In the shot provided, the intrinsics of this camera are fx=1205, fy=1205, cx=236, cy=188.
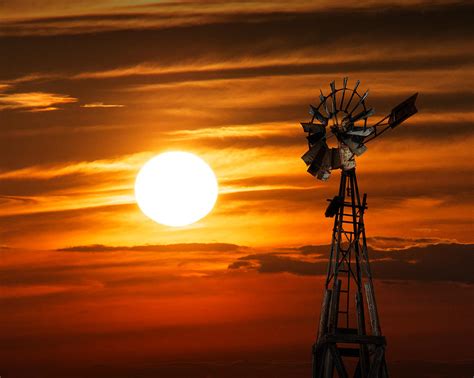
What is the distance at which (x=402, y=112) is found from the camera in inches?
2314

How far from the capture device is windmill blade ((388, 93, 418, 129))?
5845 cm

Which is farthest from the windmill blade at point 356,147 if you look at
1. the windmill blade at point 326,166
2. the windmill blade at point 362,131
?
the windmill blade at point 326,166

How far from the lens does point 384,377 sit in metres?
59.2

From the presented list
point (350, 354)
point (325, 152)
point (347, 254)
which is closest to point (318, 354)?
point (350, 354)

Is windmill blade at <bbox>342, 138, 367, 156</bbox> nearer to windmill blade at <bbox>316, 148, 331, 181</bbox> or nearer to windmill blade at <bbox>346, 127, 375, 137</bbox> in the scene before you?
windmill blade at <bbox>346, 127, 375, 137</bbox>

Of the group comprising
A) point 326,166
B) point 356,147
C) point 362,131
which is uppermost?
point 362,131

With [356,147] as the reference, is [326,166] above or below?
below

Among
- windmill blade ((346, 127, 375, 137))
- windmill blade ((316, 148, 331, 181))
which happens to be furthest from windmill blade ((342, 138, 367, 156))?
windmill blade ((316, 148, 331, 181))

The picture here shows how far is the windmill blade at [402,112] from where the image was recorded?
5845 centimetres

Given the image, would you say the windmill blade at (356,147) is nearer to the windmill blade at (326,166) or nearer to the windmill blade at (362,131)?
the windmill blade at (362,131)

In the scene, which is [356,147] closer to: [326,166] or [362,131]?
[362,131]

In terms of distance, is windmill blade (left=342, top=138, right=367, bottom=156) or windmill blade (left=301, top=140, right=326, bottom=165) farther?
windmill blade (left=301, top=140, right=326, bottom=165)

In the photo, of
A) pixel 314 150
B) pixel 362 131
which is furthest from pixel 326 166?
pixel 362 131

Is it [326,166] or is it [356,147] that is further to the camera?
[326,166]
